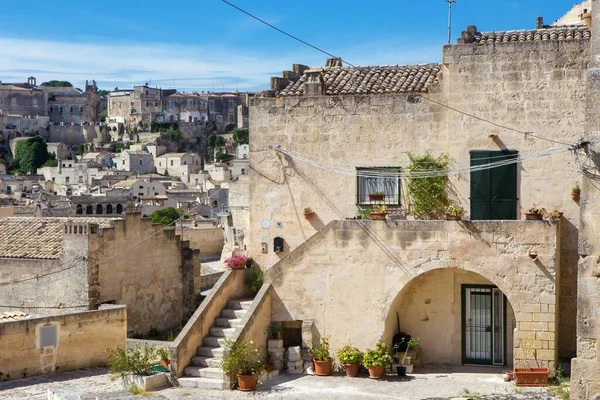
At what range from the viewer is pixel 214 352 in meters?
17.8

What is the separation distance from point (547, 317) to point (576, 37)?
5931mm

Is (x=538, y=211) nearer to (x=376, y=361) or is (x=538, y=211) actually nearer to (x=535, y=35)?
(x=376, y=361)

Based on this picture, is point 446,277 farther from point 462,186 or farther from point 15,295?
point 15,295

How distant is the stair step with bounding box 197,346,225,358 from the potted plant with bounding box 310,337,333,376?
6.06 feet

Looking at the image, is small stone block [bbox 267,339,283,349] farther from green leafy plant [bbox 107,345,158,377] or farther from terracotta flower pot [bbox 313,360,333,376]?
green leafy plant [bbox 107,345,158,377]

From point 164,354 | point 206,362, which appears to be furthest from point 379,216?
point 164,354

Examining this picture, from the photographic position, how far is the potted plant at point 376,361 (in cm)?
1747

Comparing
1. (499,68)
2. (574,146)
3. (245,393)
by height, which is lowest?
(245,393)

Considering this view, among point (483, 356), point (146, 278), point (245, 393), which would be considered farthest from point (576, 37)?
point (146, 278)

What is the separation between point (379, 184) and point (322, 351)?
13.1 feet

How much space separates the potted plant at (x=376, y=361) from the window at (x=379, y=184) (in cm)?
359

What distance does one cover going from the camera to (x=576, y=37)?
18.7m

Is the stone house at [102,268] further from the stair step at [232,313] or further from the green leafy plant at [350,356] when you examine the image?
the green leafy plant at [350,356]

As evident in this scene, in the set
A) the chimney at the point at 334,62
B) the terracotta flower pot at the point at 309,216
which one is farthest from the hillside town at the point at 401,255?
the chimney at the point at 334,62
